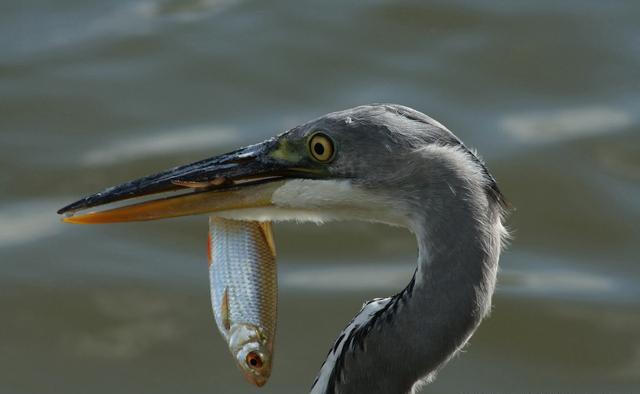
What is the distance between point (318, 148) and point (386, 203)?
0.90ft

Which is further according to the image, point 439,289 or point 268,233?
point 268,233

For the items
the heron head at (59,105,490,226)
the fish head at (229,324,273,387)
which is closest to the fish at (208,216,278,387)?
the fish head at (229,324,273,387)

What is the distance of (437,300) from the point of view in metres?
3.77

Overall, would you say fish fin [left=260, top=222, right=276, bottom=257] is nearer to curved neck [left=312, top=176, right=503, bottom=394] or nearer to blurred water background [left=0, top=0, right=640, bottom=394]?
curved neck [left=312, top=176, right=503, bottom=394]

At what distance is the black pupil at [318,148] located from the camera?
401cm

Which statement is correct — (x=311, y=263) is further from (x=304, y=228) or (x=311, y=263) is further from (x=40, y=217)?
(x=40, y=217)

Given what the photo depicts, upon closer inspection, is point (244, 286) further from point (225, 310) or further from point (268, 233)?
point (268, 233)

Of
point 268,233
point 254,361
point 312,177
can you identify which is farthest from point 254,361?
point 312,177

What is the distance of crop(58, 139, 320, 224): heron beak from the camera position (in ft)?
13.5

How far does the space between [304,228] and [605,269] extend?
1.47 m

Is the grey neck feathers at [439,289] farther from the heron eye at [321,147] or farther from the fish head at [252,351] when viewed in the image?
the fish head at [252,351]

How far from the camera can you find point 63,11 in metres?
8.21

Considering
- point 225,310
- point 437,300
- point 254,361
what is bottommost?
point 254,361

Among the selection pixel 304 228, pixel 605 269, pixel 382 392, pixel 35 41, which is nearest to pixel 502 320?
pixel 605 269
